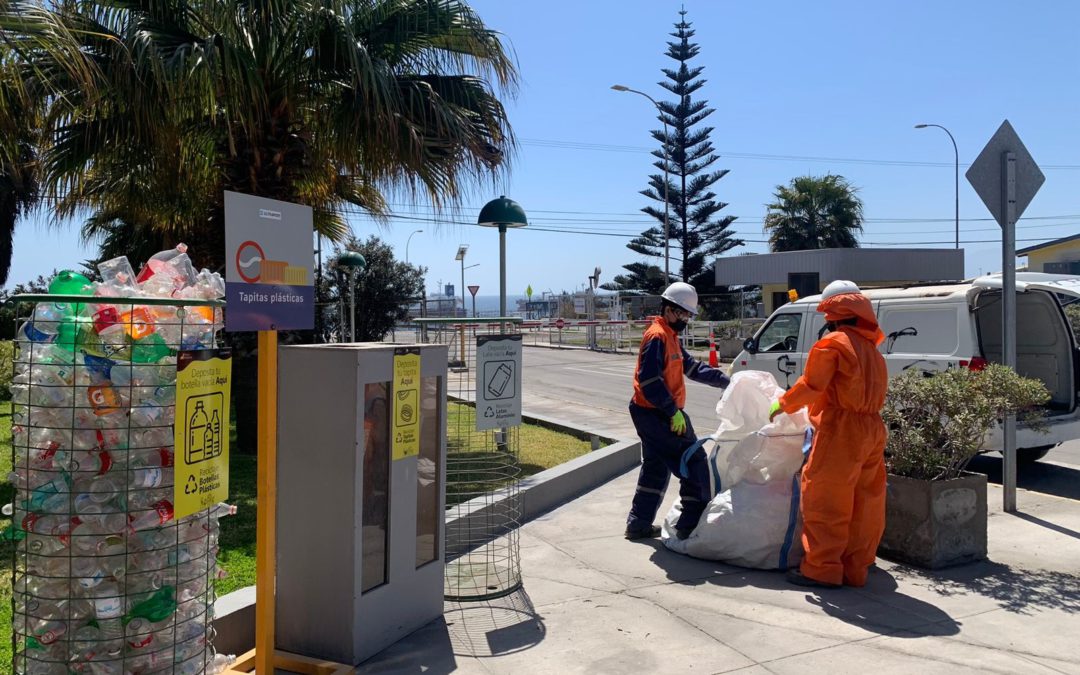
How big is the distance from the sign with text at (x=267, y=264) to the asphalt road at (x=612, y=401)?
7277mm

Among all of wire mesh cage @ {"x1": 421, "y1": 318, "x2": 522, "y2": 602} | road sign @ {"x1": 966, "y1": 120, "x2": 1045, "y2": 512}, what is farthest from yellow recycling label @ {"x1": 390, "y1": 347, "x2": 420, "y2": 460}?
road sign @ {"x1": 966, "y1": 120, "x2": 1045, "y2": 512}

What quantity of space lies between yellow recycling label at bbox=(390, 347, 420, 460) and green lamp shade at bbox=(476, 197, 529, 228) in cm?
445

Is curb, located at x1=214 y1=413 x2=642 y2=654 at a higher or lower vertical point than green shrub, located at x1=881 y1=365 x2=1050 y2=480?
lower

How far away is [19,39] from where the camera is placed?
22.1 feet

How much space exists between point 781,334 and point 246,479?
6725 millimetres

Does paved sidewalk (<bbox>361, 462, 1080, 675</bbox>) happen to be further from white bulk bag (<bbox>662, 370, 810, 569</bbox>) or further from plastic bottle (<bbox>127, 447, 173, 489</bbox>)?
plastic bottle (<bbox>127, 447, 173, 489</bbox>)

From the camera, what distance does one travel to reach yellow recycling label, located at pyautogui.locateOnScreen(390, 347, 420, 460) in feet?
14.5

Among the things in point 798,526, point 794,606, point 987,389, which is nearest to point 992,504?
point 987,389

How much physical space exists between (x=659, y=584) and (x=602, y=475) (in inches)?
Answer: 126

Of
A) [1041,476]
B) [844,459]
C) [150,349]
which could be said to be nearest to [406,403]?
[150,349]

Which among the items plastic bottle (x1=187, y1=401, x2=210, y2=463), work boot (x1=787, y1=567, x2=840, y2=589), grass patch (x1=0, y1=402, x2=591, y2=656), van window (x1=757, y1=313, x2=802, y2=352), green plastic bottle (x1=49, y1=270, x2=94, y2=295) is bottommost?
work boot (x1=787, y1=567, x2=840, y2=589)

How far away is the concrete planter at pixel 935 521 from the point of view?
5.63m

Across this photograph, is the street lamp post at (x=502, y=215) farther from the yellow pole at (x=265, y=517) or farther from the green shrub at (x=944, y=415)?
the yellow pole at (x=265, y=517)

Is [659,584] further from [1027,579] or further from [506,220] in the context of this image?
[506,220]
